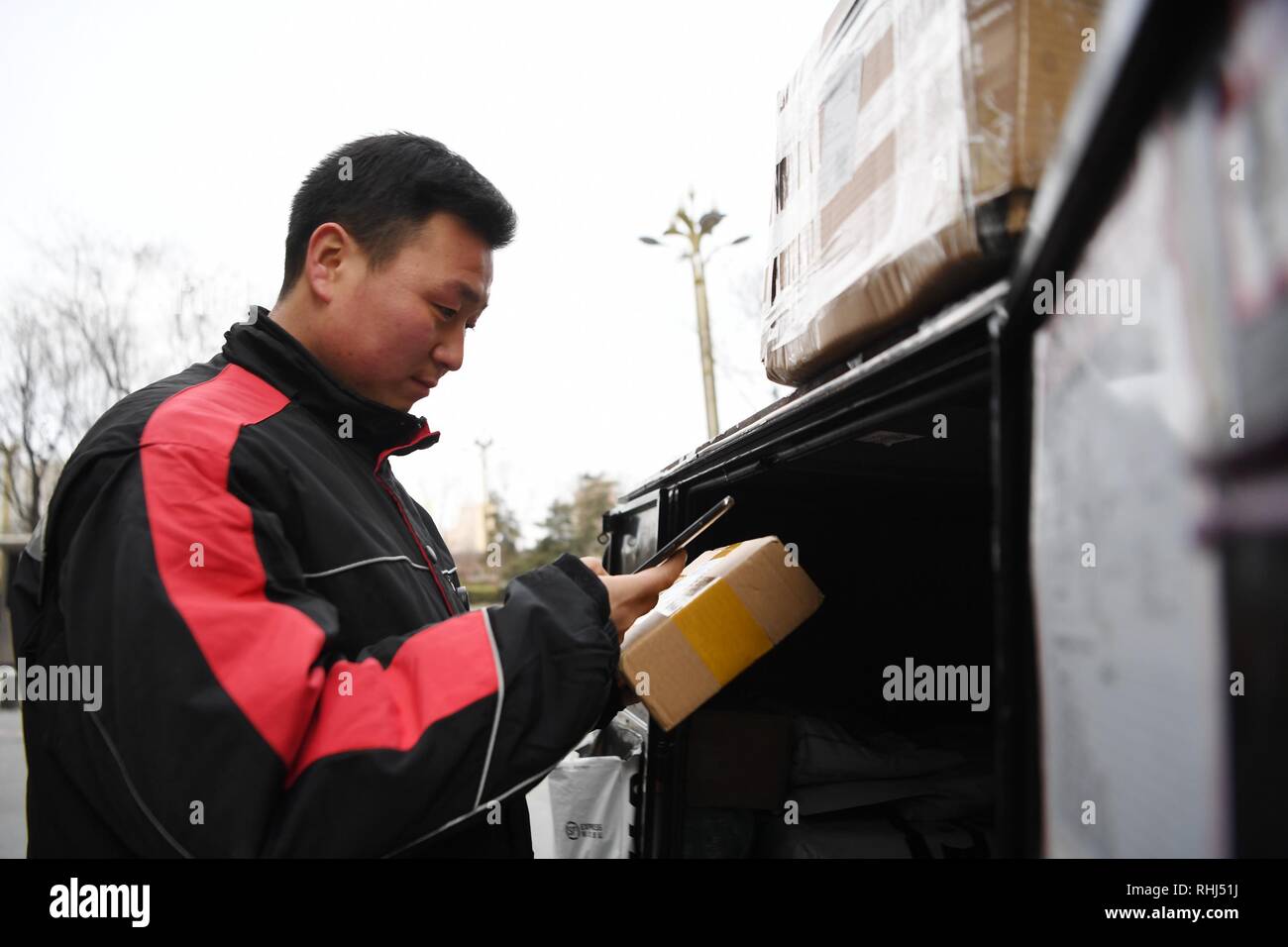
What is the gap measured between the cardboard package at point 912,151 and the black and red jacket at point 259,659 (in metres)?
0.68

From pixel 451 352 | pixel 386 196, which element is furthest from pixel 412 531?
pixel 386 196

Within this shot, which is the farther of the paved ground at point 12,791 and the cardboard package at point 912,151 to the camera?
the paved ground at point 12,791

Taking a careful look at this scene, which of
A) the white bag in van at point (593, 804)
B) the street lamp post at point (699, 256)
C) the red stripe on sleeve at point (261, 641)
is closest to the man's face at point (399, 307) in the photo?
the red stripe on sleeve at point (261, 641)

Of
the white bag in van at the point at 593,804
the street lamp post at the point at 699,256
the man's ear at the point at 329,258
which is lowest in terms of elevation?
the white bag in van at the point at 593,804

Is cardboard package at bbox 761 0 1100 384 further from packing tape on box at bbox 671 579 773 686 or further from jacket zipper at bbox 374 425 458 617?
jacket zipper at bbox 374 425 458 617

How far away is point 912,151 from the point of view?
50.4 inches

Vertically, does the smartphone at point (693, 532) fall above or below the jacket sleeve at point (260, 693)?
above

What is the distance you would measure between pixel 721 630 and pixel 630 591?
22 cm

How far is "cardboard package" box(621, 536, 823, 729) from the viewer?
1.72 metres

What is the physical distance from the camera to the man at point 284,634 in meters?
1.17

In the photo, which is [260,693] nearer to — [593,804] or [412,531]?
[412,531]

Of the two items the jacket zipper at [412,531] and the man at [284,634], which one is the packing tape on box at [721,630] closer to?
the man at [284,634]

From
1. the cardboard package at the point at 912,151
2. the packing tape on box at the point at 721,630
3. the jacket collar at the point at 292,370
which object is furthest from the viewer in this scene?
the packing tape on box at the point at 721,630

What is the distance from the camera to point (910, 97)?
4.23 ft
